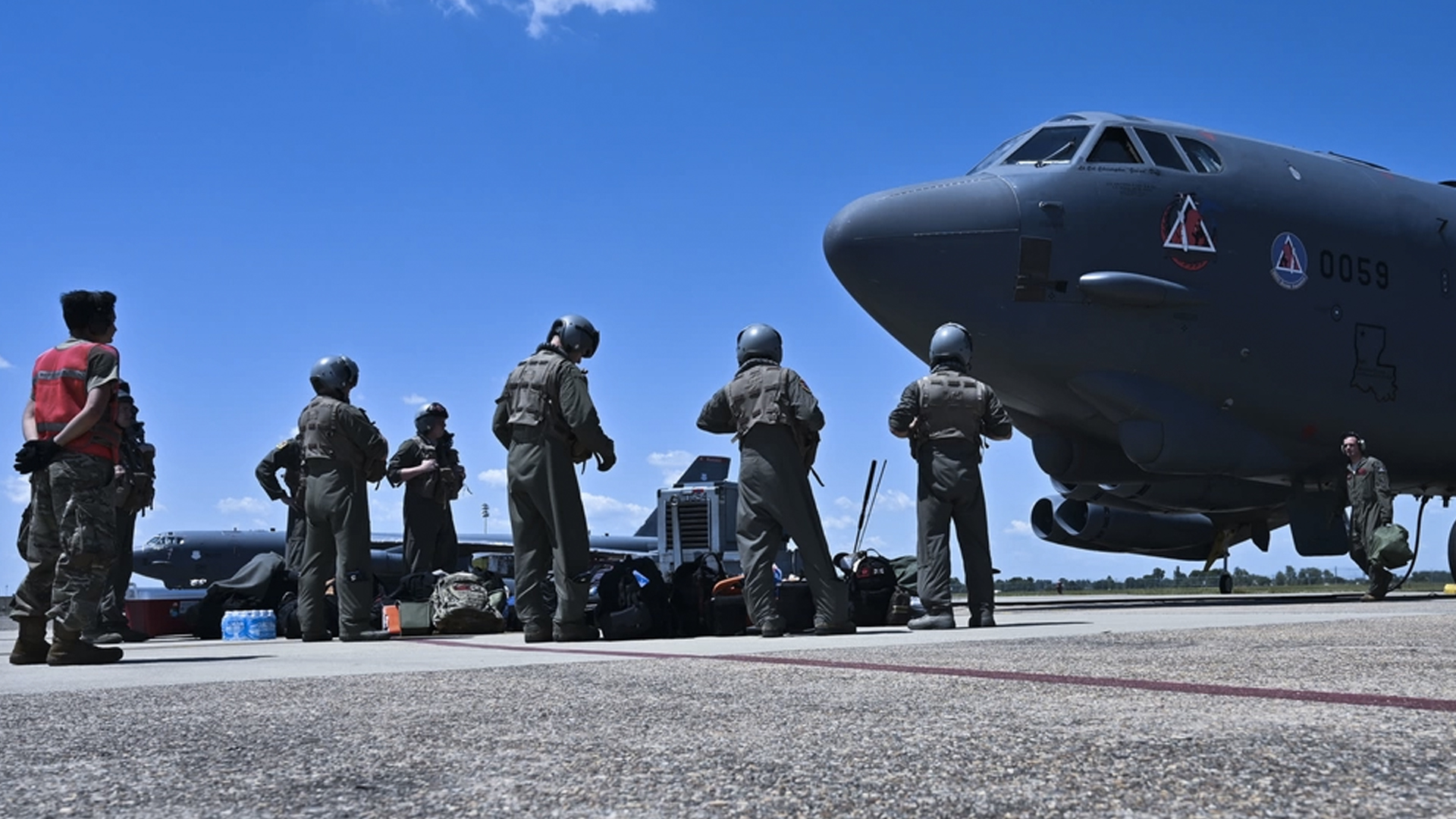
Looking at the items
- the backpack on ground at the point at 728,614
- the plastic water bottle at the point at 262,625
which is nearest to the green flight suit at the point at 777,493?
the backpack on ground at the point at 728,614

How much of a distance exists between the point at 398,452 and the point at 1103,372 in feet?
20.3

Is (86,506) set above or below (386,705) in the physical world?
above

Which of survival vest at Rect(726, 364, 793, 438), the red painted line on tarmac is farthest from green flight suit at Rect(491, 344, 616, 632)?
the red painted line on tarmac

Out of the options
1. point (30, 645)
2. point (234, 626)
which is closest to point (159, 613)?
point (234, 626)

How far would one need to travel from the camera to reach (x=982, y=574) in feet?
26.4

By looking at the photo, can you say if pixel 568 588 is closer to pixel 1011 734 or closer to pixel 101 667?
→ pixel 101 667

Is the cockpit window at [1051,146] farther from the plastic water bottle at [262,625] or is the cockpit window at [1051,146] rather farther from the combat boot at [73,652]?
the combat boot at [73,652]

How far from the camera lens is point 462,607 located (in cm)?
848

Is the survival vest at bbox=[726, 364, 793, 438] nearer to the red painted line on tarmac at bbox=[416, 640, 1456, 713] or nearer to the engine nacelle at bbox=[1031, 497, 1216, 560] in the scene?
the red painted line on tarmac at bbox=[416, 640, 1456, 713]

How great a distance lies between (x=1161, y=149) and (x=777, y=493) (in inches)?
262

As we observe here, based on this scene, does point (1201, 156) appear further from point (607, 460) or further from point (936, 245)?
point (607, 460)

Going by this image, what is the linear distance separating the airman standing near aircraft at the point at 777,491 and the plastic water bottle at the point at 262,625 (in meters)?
4.12

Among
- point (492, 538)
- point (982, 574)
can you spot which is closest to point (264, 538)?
point (492, 538)

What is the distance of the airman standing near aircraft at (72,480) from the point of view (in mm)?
5812
